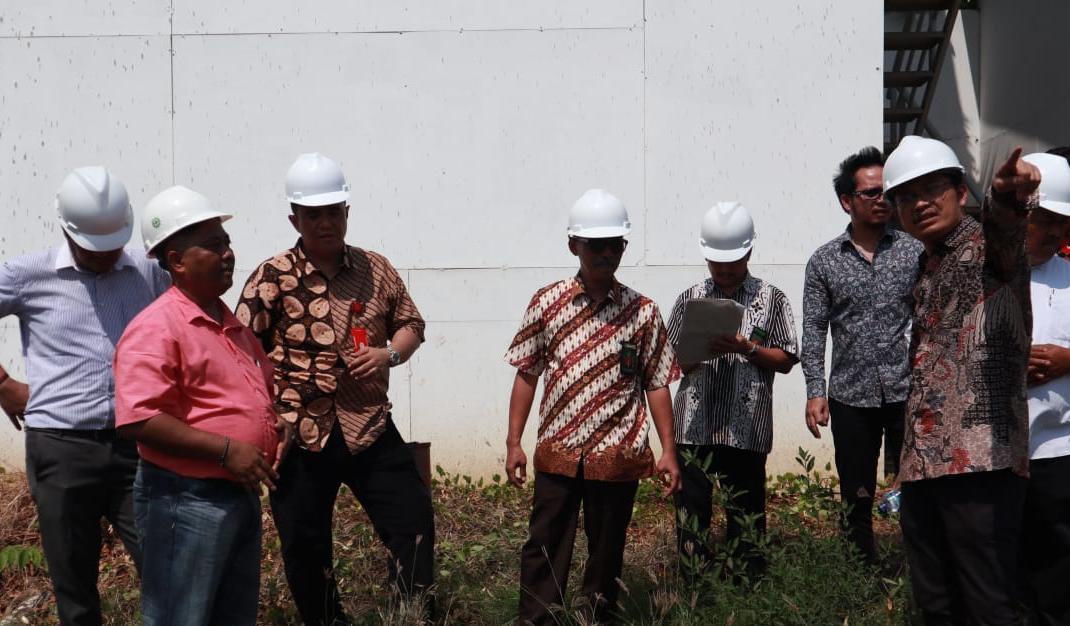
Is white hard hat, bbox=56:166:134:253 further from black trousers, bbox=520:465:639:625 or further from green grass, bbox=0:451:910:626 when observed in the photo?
black trousers, bbox=520:465:639:625

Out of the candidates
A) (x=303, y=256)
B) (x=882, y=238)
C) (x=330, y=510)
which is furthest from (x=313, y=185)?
(x=882, y=238)

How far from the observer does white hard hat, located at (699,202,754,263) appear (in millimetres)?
4984

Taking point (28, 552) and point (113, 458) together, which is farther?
point (28, 552)

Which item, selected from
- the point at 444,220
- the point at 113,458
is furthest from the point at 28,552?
the point at 444,220

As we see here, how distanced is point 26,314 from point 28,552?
1987 mm

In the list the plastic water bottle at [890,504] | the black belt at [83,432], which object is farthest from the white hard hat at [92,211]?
the plastic water bottle at [890,504]

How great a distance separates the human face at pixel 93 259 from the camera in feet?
13.5

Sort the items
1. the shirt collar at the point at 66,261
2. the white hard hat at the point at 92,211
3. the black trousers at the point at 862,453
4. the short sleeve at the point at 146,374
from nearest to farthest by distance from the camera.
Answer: the short sleeve at the point at 146,374
the white hard hat at the point at 92,211
the shirt collar at the point at 66,261
the black trousers at the point at 862,453

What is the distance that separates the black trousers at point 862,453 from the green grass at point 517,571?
0.11 meters

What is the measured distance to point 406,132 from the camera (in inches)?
269

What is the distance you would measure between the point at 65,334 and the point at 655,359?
2195mm

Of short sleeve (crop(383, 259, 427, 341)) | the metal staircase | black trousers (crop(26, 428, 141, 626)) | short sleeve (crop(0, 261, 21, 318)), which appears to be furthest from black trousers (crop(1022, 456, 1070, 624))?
the metal staircase

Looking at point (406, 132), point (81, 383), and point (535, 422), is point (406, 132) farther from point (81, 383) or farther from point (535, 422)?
point (81, 383)

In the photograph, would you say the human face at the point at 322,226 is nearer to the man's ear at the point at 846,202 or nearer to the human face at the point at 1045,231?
the man's ear at the point at 846,202
